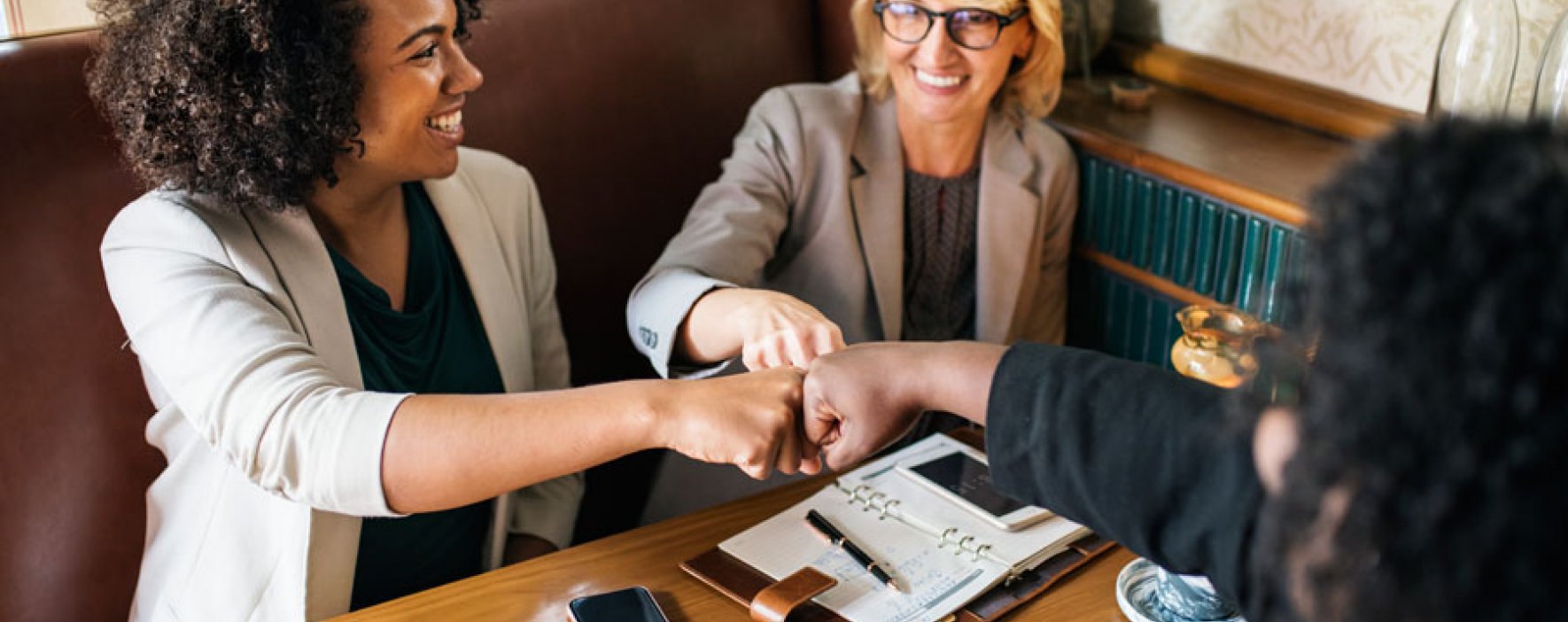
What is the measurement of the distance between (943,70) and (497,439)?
38.4 inches

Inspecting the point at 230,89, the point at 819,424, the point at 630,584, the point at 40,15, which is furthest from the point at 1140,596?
the point at 40,15

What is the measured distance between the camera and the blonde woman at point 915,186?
2.00m

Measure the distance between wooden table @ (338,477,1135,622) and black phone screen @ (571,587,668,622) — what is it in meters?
0.03

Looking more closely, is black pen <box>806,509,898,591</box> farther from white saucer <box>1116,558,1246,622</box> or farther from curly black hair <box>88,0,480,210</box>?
curly black hair <box>88,0,480,210</box>

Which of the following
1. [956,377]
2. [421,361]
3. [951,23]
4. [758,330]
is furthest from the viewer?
[951,23]

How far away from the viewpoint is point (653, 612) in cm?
130

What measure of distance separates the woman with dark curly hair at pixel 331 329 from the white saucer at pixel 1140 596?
0.34 meters

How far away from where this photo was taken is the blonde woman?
2002 millimetres

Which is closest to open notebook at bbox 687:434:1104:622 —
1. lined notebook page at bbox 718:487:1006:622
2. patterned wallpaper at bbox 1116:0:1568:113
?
lined notebook page at bbox 718:487:1006:622

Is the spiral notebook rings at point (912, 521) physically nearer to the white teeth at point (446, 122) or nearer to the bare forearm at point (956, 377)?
the bare forearm at point (956, 377)

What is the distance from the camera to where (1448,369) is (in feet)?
2.14

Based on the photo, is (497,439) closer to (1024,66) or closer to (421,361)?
(421,361)

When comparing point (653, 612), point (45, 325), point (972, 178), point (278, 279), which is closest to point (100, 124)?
point (45, 325)

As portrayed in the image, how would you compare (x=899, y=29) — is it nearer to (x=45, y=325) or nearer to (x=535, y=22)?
(x=535, y=22)
